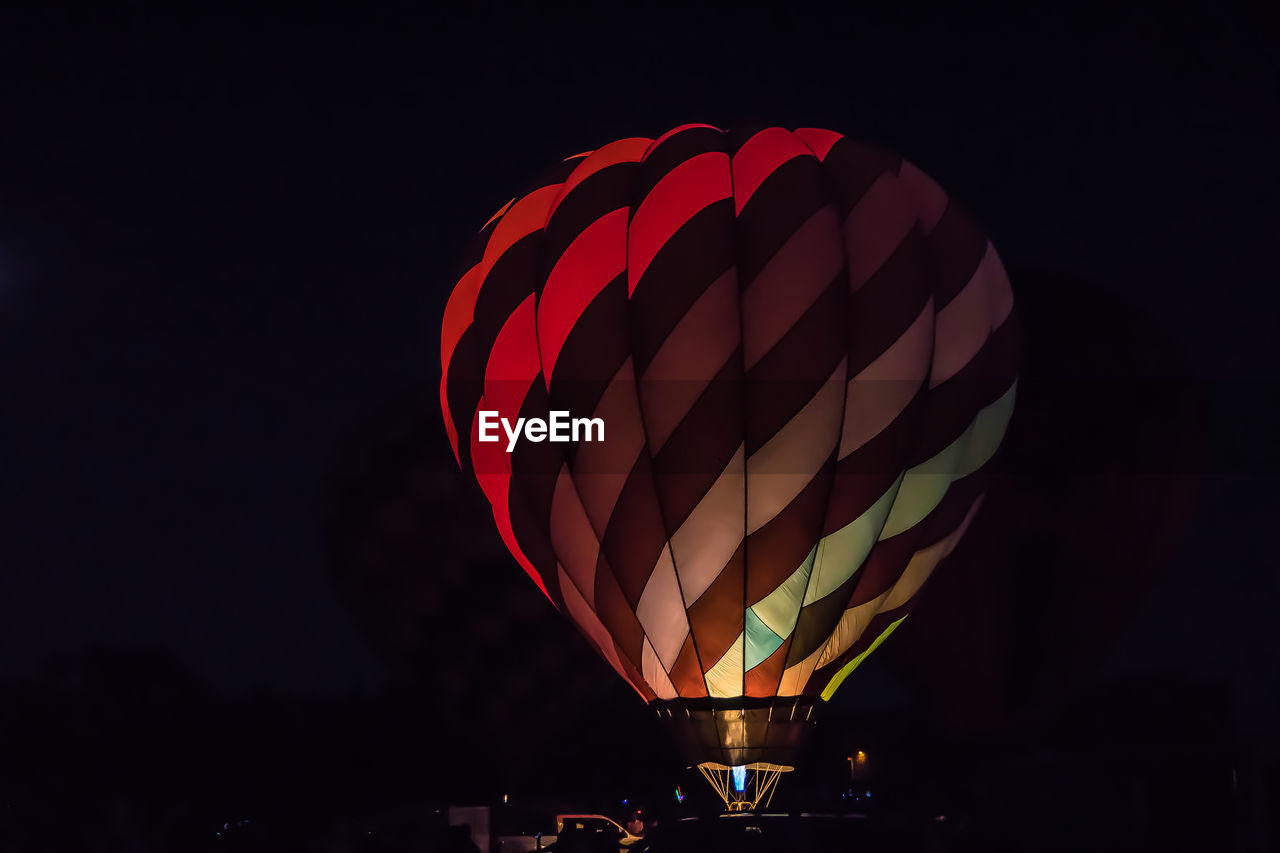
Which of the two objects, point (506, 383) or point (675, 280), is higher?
point (675, 280)

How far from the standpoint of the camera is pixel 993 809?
294 inches

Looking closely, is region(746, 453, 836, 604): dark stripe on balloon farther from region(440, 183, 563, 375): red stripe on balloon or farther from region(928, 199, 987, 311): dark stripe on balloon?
region(440, 183, 563, 375): red stripe on balloon

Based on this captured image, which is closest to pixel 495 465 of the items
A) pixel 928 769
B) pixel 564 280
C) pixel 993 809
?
pixel 564 280

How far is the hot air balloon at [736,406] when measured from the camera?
10.3 metres

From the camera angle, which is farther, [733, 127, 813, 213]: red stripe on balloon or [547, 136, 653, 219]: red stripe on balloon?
[547, 136, 653, 219]: red stripe on balloon

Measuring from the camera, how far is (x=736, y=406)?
33.7 ft

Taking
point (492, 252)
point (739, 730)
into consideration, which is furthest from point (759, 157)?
point (739, 730)

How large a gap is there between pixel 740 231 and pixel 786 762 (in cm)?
372

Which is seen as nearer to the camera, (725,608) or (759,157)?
(725,608)

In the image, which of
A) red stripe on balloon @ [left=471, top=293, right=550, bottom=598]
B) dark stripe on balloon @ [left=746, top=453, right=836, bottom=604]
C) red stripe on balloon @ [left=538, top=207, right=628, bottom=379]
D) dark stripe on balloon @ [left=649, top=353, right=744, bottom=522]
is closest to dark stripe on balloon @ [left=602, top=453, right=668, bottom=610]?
dark stripe on balloon @ [left=649, top=353, right=744, bottom=522]

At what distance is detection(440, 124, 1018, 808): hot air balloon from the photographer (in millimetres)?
10312

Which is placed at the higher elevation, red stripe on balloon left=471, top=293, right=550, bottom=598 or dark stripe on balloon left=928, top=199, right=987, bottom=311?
dark stripe on balloon left=928, top=199, right=987, bottom=311

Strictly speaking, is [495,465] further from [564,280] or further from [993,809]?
[993,809]

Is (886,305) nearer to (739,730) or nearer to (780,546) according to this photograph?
(780,546)
